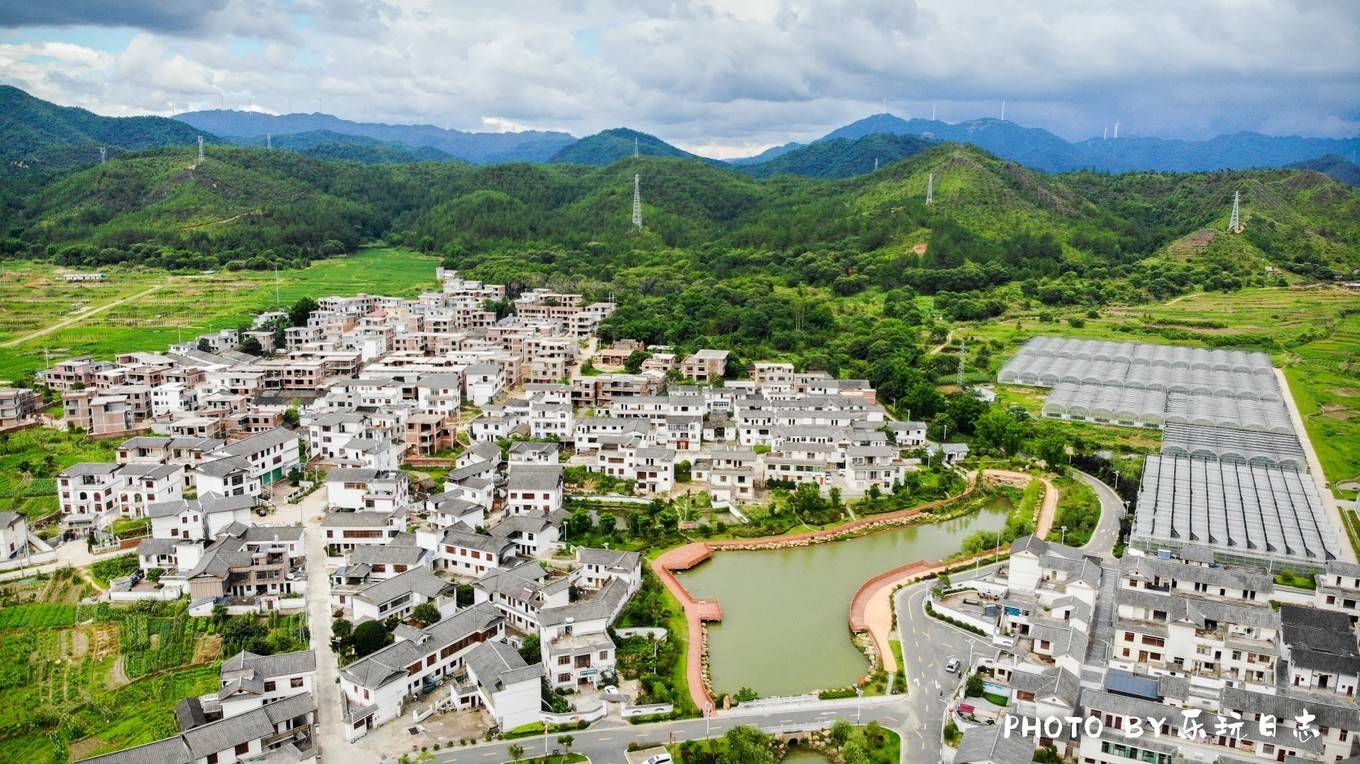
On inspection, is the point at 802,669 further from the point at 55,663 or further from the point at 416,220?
the point at 416,220

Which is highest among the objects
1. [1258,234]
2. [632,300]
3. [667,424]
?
[1258,234]

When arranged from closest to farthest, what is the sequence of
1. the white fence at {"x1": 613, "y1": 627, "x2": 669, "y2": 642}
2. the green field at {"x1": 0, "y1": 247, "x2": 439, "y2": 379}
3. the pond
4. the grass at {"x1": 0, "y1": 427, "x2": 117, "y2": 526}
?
the pond
the white fence at {"x1": 613, "y1": 627, "x2": 669, "y2": 642}
the grass at {"x1": 0, "y1": 427, "x2": 117, "y2": 526}
the green field at {"x1": 0, "y1": 247, "x2": 439, "y2": 379}

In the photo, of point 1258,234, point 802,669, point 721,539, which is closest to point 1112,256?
point 1258,234

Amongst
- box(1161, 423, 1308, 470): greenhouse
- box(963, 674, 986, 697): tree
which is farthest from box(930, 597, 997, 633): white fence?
box(1161, 423, 1308, 470): greenhouse

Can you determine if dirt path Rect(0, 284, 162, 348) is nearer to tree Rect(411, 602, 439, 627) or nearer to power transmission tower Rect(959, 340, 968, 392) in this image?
tree Rect(411, 602, 439, 627)

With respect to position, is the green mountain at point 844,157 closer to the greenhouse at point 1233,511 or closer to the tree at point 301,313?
the tree at point 301,313

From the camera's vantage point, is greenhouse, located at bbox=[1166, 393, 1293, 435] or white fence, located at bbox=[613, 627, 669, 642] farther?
greenhouse, located at bbox=[1166, 393, 1293, 435]
